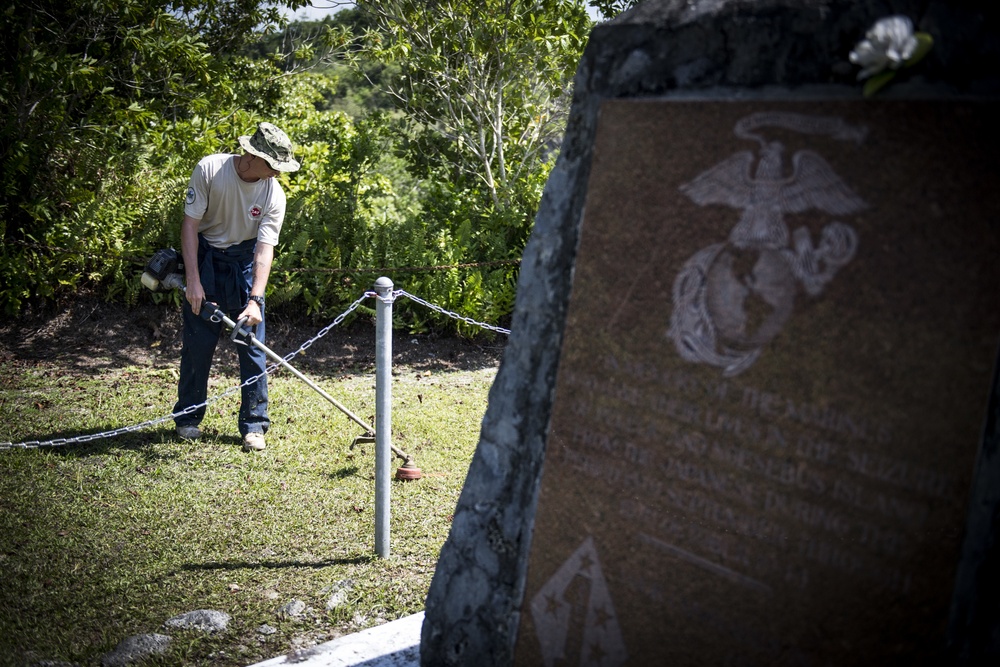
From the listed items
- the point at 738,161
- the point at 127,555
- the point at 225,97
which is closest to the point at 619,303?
the point at 738,161

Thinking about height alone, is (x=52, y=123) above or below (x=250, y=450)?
above

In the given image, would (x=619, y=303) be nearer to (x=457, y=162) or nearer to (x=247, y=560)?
(x=247, y=560)

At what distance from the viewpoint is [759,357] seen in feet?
7.70

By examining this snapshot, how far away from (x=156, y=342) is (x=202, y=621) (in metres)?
5.20

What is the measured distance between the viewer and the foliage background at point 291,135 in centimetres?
807

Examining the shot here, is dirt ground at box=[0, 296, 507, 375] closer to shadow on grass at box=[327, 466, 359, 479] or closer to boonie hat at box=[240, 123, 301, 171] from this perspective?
shadow on grass at box=[327, 466, 359, 479]

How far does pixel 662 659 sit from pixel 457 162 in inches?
331

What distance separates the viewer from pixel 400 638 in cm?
354

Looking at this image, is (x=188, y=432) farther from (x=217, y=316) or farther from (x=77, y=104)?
(x=77, y=104)

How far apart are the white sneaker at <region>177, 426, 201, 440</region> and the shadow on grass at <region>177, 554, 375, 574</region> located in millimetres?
1826

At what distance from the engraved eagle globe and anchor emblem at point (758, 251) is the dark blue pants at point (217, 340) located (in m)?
3.97

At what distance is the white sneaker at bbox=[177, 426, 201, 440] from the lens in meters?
5.88

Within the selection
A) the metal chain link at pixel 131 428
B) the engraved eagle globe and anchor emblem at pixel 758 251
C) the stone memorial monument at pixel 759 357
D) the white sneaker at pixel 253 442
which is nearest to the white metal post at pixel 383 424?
the metal chain link at pixel 131 428

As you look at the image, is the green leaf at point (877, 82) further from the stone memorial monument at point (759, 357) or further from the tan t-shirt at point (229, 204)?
the tan t-shirt at point (229, 204)
